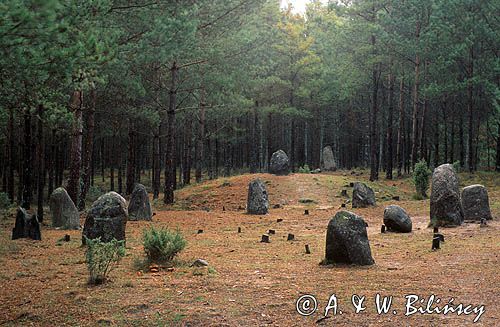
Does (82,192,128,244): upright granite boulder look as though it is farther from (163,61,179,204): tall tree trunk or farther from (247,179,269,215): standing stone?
(163,61,179,204): tall tree trunk

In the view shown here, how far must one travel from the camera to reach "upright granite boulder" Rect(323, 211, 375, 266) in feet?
29.7

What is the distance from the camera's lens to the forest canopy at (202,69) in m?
7.27

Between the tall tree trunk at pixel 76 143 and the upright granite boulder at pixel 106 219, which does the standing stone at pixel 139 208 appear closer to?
the tall tree trunk at pixel 76 143

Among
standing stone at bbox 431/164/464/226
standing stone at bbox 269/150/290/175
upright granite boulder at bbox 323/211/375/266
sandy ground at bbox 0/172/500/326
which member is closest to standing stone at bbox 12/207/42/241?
sandy ground at bbox 0/172/500/326

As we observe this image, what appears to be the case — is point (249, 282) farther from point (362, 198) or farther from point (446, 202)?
point (362, 198)

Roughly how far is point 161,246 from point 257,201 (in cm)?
1138

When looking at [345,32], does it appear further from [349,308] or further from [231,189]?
[349,308]

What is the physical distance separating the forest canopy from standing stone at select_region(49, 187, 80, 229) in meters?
2.44

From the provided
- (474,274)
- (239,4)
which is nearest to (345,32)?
(239,4)

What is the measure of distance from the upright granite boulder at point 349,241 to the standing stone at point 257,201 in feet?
36.0

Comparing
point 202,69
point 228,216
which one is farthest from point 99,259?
point 202,69

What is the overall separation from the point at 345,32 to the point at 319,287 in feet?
85.1

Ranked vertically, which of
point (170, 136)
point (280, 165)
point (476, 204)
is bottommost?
point (476, 204)

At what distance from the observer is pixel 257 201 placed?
20.2 meters
